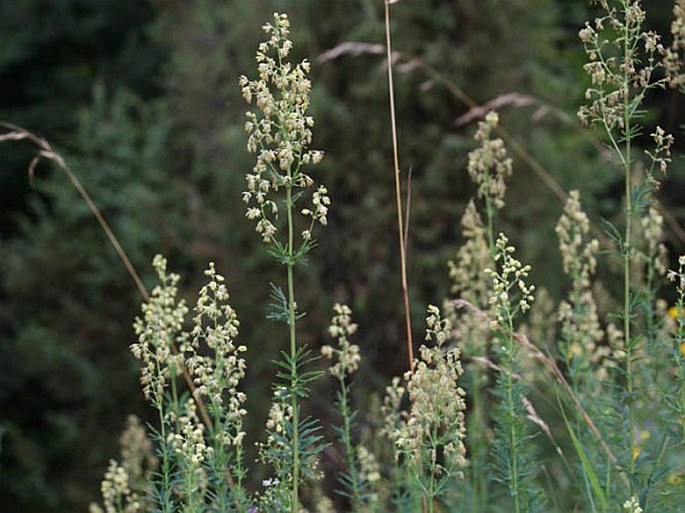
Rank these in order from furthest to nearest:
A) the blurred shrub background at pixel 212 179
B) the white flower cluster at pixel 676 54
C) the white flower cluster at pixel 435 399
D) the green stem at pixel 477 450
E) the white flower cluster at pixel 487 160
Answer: the blurred shrub background at pixel 212 179 < the green stem at pixel 477 450 < the white flower cluster at pixel 487 160 < the white flower cluster at pixel 676 54 < the white flower cluster at pixel 435 399

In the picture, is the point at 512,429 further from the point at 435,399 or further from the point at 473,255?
the point at 473,255

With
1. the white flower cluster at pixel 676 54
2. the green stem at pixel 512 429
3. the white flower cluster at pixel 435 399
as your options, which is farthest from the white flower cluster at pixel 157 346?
the white flower cluster at pixel 676 54

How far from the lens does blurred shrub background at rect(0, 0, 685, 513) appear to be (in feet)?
20.8

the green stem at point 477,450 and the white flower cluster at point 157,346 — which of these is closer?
the white flower cluster at point 157,346

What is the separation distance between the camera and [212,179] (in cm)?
752

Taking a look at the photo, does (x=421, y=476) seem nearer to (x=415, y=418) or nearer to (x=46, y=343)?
(x=415, y=418)

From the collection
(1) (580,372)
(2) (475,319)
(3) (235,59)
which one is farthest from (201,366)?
(3) (235,59)

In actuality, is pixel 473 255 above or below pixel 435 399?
above

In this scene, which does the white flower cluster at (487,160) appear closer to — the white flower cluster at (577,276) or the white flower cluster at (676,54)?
the white flower cluster at (577,276)

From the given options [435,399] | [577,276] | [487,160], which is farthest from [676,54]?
[435,399]

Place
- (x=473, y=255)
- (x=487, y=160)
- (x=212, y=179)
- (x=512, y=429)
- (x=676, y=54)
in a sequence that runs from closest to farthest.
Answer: (x=512, y=429), (x=676, y=54), (x=487, y=160), (x=473, y=255), (x=212, y=179)

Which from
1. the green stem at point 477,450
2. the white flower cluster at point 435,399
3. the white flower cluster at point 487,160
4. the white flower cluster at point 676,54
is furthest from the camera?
the green stem at point 477,450

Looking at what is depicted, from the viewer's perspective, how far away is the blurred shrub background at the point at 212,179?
250 inches

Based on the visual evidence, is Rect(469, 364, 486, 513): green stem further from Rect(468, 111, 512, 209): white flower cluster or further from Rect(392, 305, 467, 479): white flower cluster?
Rect(392, 305, 467, 479): white flower cluster
